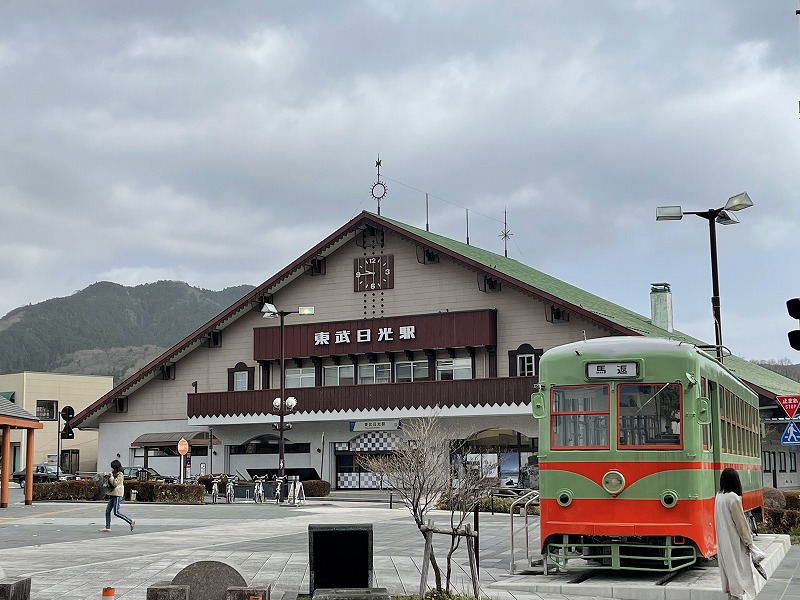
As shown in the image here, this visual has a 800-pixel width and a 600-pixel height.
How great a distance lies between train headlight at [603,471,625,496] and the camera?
49.7 ft

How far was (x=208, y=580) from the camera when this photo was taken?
11758mm

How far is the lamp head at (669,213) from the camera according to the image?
82.8 ft

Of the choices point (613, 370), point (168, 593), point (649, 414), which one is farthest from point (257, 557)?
point (168, 593)

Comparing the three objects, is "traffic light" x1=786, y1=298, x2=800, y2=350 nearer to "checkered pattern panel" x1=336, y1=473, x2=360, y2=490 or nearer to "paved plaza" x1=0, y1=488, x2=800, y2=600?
"paved plaza" x1=0, y1=488, x2=800, y2=600

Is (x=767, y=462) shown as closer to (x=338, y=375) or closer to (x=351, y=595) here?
(x=338, y=375)

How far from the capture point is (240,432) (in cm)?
5503

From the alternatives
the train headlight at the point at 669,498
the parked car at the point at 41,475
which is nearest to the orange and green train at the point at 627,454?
the train headlight at the point at 669,498

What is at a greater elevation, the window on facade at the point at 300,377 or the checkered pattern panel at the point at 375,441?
the window on facade at the point at 300,377

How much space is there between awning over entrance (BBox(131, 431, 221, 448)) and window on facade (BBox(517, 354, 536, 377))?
16.5m

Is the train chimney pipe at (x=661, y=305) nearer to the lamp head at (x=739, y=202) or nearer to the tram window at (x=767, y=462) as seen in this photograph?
the tram window at (x=767, y=462)

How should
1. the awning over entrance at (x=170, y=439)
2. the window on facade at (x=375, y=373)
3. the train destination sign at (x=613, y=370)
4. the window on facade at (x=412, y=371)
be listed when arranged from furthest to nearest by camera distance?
the awning over entrance at (x=170, y=439) < the window on facade at (x=375, y=373) < the window on facade at (x=412, y=371) < the train destination sign at (x=613, y=370)

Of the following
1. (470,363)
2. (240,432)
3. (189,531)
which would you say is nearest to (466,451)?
(470,363)

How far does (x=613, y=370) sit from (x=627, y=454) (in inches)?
46.3

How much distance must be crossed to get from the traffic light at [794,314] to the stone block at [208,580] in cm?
923
